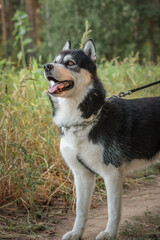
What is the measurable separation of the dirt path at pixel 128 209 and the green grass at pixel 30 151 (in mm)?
355

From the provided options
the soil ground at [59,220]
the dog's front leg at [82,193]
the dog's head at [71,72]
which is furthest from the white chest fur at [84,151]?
the soil ground at [59,220]

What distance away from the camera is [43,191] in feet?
12.5

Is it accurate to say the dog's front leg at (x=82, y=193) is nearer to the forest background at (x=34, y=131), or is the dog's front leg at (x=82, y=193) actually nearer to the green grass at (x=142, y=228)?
the green grass at (x=142, y=228)

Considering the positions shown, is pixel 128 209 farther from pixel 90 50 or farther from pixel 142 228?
pixel 90 50

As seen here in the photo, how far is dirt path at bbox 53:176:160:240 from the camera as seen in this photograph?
129 inches

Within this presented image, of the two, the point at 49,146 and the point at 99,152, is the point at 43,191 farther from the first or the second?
the point at 99,152

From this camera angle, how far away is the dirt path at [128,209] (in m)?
3.29

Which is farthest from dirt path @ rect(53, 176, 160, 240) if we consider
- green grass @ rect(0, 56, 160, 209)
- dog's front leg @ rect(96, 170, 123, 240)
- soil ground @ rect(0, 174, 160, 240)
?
green grass @ rect(0, 56, 160, 209)

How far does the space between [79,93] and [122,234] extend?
1369 mm

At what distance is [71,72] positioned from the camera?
293 centimetres

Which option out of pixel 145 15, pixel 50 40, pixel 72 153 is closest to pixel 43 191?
pixel 72 153

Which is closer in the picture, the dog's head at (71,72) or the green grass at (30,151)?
the dog's head at (71,72)

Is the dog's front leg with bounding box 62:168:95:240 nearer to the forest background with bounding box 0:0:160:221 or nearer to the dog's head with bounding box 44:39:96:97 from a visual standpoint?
the forest background with bounding box 0:0:160:221

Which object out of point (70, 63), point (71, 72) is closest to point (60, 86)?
point (71, 72)
